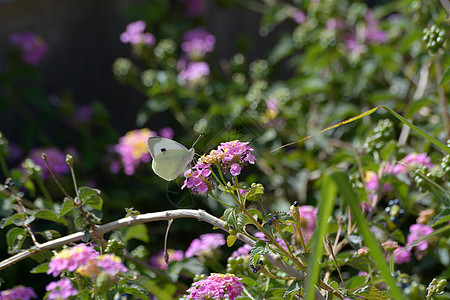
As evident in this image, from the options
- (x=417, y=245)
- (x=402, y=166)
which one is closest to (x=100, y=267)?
(x=417, y=245)

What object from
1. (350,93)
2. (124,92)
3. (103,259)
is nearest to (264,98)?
(350,93)

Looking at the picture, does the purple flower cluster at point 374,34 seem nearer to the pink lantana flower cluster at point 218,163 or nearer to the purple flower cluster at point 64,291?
the pink lantana flower cluster at point 218,163

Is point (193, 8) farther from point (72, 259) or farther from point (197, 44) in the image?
point (72, 259)

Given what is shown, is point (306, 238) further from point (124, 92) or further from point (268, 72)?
point (124, 92)

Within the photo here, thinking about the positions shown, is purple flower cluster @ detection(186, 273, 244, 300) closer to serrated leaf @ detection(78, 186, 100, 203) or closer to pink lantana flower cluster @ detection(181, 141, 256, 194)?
pink lantana flower cluster @ detection(181, 141, 256, 194)

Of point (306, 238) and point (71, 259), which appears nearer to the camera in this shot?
point (71, 259)

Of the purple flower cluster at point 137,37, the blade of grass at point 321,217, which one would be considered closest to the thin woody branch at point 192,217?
the blade of grass at point 321,217

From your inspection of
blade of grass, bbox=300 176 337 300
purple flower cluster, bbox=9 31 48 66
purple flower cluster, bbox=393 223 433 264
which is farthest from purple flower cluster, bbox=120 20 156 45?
blade of grass, bbox=300 176 337 300
